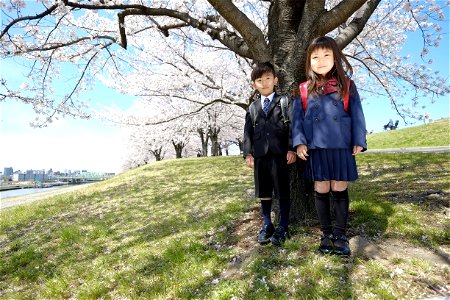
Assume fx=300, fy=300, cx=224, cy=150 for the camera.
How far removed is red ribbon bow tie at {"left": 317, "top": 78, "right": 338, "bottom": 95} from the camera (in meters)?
3.86

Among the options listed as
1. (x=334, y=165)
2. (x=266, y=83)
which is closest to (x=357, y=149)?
(x=334, y=165)

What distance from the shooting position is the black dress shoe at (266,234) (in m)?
4.41

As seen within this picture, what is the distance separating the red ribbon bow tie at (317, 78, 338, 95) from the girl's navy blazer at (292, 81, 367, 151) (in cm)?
5

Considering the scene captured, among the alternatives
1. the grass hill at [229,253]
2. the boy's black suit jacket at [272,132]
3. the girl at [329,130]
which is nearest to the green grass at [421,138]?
the grass hill at [229,253]

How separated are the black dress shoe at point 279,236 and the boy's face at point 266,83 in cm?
202

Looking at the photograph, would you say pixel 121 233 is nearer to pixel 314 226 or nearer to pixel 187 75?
pixel 314 226

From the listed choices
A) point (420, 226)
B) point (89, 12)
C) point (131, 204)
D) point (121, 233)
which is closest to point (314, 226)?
point (420, 226)

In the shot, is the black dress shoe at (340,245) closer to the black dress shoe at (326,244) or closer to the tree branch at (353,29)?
the black dress shoe at (326,244)

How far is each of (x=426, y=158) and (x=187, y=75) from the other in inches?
399

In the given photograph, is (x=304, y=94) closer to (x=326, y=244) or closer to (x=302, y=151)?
(x=302, y=151)

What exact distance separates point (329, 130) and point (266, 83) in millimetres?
1211

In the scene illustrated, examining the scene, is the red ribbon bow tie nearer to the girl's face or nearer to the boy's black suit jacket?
the girl's face

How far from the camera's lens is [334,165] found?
12.5 feet

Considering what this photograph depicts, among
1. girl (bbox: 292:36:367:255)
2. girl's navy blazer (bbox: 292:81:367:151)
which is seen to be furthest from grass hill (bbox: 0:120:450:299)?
girl's navy blazer (bbox: 292:81:367:151)
